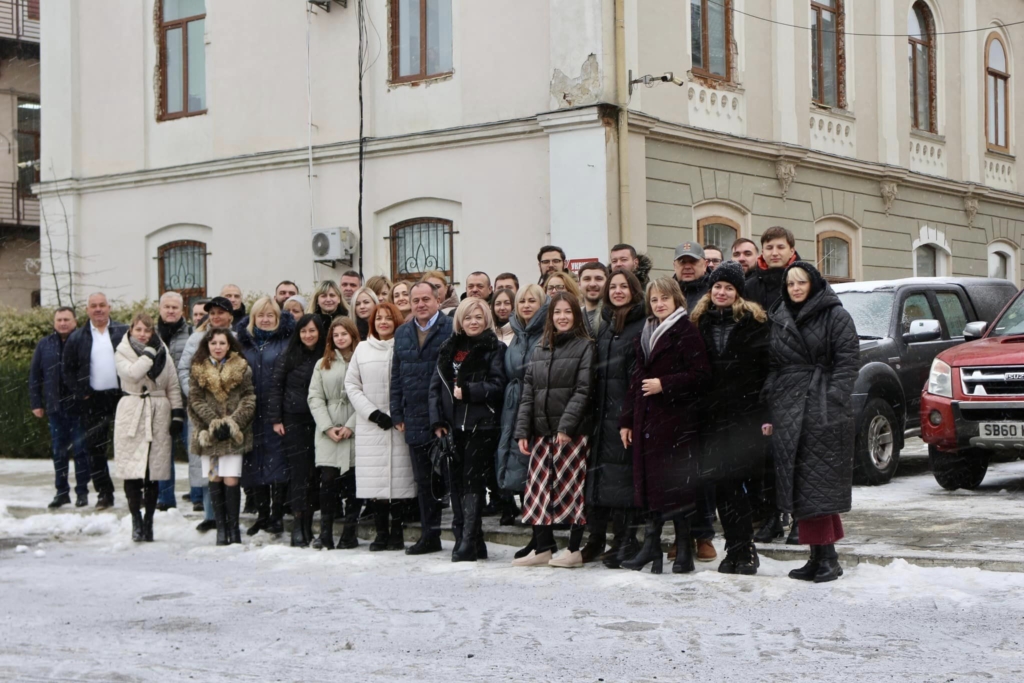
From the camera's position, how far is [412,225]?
60.9 feet

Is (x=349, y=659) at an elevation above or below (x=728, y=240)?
below

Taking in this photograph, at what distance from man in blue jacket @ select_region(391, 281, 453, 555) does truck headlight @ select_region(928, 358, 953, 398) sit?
4.40 meters

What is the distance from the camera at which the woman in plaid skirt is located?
8.71 m

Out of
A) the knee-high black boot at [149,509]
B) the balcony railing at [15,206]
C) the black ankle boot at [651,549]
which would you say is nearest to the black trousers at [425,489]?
the black ankle boot at [651,549]

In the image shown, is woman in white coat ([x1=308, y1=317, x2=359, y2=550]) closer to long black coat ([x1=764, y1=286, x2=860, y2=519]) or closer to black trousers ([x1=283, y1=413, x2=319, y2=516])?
black trousers ([x1=283, y1=413, x2=319, y2=516])

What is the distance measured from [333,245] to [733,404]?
11.2 meters

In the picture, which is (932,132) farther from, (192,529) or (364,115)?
(192,529)

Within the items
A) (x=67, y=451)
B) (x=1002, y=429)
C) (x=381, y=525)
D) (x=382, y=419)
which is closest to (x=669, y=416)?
(x=382, y=419)

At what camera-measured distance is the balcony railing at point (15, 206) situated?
27.4 meters

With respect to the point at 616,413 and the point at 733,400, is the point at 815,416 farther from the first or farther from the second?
the point at 616,413

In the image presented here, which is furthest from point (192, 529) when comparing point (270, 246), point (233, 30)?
point (233, 30)

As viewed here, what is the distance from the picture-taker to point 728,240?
18.9 m

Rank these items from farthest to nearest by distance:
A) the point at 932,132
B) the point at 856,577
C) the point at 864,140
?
the point at 932,132
the point at 864,140
the point at 856,577

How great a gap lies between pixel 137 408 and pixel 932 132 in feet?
57.1
